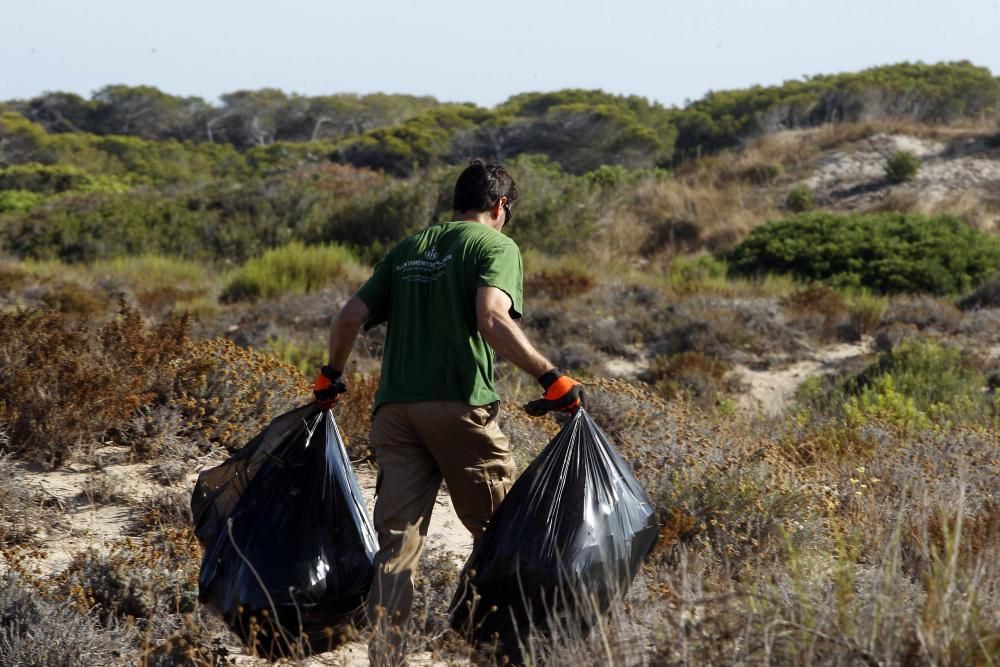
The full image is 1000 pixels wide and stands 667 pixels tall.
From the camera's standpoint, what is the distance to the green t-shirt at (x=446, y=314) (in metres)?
3.40

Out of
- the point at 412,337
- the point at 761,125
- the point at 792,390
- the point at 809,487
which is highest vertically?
the point at 761,125

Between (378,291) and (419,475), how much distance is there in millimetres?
650

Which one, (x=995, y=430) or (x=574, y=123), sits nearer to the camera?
(x=995, y=430)

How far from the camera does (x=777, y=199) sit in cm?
2405

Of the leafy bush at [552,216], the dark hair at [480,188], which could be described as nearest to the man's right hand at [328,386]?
the dark hair at [480,188]

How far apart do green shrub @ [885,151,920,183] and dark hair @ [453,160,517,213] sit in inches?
878

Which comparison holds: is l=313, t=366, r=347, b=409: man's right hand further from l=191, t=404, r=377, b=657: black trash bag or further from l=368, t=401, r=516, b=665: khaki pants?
l=368, t=401, r=516, b=665: khaki pants

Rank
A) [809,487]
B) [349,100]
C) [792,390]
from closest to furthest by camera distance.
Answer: [809,487]
[792,390]
[349,100]

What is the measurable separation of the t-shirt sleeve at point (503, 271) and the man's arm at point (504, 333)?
3 cm

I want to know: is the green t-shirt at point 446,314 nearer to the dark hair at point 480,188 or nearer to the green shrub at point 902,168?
the dark hair at point 480,188

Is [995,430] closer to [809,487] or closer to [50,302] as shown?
[809,487]

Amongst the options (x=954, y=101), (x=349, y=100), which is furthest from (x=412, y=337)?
(x=349, y=100)

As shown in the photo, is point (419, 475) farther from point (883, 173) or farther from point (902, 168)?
point (883, 173)

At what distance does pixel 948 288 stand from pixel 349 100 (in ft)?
178
